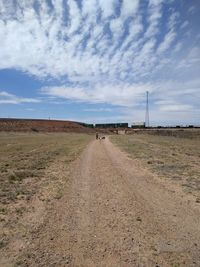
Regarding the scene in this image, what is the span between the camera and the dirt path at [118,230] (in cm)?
556

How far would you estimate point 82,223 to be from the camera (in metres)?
7.48

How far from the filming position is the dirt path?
5.56 m

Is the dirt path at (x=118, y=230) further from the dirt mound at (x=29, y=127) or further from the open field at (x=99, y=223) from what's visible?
the dirt mound at (x=29, y=127)

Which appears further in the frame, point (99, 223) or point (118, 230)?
point (99, 223)

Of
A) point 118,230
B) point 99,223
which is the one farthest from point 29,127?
point 118,230

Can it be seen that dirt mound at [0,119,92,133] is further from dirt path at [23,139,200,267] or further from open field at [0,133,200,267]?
dirt path at [23,139,200,267]

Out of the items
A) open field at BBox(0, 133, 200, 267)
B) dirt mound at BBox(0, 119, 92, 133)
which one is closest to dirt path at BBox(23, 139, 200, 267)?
open field at BBox(0, 133, 200, 267)

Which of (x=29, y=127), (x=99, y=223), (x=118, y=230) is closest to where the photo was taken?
(x=118, y=230)

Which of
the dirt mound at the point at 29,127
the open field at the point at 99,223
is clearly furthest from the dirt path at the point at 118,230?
the dirt mound at the point at 29,127

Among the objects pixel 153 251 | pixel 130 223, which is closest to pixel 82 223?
pixel 130 223

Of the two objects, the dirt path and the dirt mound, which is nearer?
the dirt path

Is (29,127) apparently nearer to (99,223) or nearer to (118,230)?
(99,223)

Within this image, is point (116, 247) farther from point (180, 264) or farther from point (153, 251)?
point (180, 264)

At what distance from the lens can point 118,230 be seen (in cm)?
700
